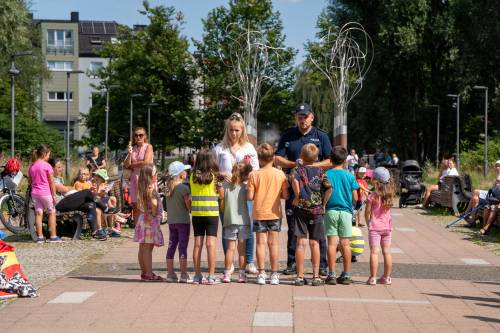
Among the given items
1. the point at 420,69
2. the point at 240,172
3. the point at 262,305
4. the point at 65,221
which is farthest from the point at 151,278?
the point at 420,69

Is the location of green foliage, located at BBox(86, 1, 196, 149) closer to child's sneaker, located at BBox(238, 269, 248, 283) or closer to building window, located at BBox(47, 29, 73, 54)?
building window, located at BBox(47, 29, 73, 54)

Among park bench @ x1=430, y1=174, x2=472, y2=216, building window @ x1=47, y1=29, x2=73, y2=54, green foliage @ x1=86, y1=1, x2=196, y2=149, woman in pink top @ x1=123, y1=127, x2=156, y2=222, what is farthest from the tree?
woman in pink top @ x1=123, y1=127, x2=156, y2=222

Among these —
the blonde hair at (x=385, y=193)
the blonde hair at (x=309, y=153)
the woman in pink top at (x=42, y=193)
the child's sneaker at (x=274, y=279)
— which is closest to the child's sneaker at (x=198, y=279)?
the child's sneaker at (x=274, y=279)

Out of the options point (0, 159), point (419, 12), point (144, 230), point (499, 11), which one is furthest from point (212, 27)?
→ point (144, 230)

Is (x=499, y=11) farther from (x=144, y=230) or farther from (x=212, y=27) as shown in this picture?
(x=144, y=230)

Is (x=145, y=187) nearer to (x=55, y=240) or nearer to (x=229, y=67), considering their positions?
(x=55, y=240)

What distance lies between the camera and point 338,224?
988 cm

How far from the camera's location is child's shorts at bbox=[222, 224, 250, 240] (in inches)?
390

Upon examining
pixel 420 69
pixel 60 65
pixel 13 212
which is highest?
pixel 60 65

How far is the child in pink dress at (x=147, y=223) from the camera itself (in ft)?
32.5

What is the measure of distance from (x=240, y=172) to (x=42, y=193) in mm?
4865

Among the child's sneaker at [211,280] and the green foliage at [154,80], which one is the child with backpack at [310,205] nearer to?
the child's sneaker at [211,280]

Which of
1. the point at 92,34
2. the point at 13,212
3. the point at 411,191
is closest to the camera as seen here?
the point at 13,212

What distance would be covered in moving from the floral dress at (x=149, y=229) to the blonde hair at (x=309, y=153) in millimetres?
1622
